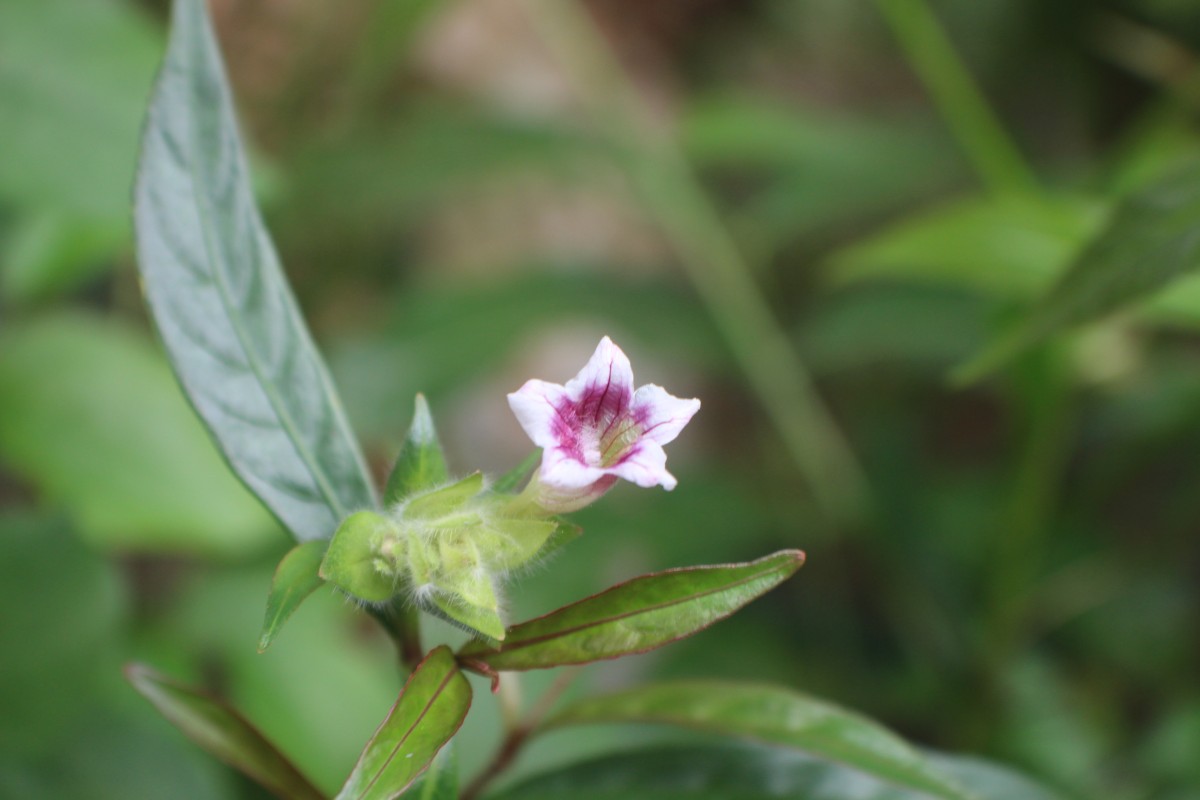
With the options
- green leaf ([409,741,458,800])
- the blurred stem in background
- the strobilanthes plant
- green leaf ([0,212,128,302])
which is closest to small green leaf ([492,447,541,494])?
the strobilanthes plant

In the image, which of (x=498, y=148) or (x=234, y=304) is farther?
(x=498, y=148)

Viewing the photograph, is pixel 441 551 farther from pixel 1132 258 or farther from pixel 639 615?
pixel 1132 258

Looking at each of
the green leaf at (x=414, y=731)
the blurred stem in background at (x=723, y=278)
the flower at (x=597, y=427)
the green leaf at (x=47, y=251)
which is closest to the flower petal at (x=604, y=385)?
the flower at (x=597, y=427)

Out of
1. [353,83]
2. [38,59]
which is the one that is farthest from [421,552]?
[353,83]

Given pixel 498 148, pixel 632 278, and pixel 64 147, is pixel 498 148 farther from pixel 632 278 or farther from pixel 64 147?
pixel 64 147

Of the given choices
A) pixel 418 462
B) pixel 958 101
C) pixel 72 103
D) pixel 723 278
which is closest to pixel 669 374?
pixel 723 278

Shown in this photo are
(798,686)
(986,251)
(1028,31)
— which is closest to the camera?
(986,251)

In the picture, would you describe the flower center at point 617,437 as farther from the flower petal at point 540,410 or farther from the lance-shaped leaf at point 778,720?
the lance-shaped leaf at point 778,720
